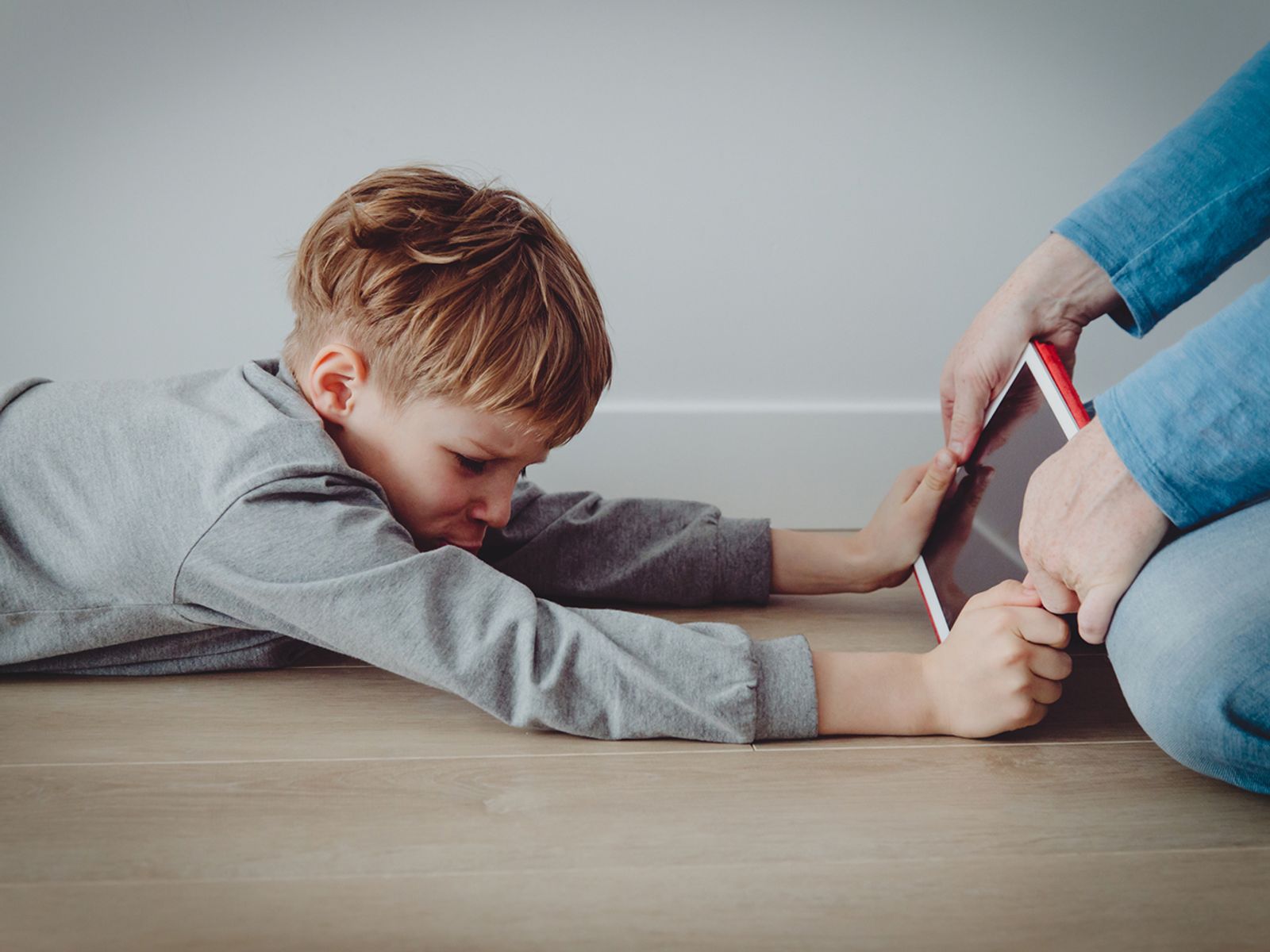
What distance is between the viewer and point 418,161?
3.82 feet

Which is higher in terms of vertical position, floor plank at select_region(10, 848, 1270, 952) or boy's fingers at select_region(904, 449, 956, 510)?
boy's fingers at select_region(904, 449, 956, 510)

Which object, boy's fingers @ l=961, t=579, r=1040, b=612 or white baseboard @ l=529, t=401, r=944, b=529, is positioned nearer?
boy's fingers @ l=961, t=579, r=1040, b=612

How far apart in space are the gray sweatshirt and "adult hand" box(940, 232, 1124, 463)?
0.27m

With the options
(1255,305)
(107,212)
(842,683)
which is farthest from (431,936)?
(107,212)

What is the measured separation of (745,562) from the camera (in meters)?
1.02

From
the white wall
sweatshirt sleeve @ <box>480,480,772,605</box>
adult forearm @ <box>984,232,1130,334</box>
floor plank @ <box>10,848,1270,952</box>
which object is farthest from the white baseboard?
floor plank @ <box>10,848,1270,952</box>

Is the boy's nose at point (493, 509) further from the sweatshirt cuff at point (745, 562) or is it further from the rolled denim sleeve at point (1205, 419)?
the rolled denim sleeve at point (1205, 419)

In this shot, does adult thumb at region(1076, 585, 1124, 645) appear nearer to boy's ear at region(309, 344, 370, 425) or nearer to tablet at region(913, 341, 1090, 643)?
tablet at region(913, 341, 1090, 643)

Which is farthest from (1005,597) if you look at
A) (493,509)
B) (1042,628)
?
Result: (493,509)

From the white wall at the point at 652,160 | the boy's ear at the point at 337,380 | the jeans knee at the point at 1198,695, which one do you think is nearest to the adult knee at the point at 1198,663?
the jeans knee at the point at 1198,695

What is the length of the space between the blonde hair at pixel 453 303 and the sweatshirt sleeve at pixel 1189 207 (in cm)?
39

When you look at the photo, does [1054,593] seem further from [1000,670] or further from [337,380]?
[337,380]

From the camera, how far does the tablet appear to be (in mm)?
754

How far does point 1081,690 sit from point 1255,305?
0.37m
